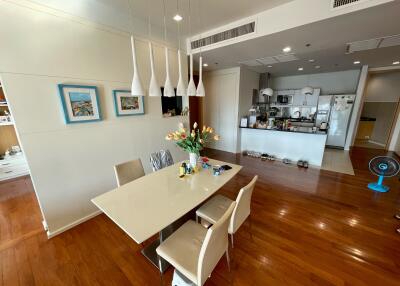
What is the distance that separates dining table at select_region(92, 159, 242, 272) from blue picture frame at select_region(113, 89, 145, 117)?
1.23 meters

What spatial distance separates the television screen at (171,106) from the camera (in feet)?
10.8

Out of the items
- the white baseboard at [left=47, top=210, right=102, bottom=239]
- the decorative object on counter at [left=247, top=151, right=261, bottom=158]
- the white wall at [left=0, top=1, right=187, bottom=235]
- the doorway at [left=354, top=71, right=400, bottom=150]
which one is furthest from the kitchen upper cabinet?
the white baseboard at [left=47, top=210, right=102, bottom=239]

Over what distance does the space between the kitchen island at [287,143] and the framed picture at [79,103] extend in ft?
13.4

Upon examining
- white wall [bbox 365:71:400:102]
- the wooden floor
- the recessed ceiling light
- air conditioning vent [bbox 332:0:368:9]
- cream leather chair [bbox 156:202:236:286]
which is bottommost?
the wooden floor

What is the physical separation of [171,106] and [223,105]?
7.32 ft

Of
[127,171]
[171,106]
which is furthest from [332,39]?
[127,171]

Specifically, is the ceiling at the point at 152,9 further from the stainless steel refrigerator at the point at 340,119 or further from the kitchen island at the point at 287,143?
the stainless steel refrigerator at the point at 340,119

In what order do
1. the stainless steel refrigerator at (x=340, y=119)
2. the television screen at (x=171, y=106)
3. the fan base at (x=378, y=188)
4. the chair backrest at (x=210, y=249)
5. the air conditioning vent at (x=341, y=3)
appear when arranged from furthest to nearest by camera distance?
the stainless steel refrigerator at (x=340, y=119) < the television screen at (x=171, y=106) < the fan base at (x=378, y=188) < the air conditioning vent at (x=341, y=3) < the chair backrest at (x=210, y=249)

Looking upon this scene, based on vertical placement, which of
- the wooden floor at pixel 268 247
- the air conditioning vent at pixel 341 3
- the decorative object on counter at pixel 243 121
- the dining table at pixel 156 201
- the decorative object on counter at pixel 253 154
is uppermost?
the air conditioning vent at pixel 341 3

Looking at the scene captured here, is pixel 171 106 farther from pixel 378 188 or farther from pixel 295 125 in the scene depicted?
pixel 378 188

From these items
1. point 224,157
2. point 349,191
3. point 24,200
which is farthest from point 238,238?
point 24,200

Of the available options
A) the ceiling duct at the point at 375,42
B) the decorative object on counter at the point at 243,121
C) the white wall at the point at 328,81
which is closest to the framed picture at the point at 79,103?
the decorative object on counter at the point at 243,121

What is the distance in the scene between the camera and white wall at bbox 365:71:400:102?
542 centimetres

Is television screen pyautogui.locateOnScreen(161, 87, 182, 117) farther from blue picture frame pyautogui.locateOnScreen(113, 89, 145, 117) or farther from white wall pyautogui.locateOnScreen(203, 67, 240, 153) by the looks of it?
white wall pyautogui.locateOnScreen(203, 67, 240, 153)
